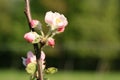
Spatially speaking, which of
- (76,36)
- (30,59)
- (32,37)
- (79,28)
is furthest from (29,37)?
(76,36)

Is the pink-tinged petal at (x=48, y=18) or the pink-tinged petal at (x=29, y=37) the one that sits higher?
the pink-tinged petal at (x=48, y=18)

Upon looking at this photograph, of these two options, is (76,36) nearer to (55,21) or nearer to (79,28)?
(79,28)

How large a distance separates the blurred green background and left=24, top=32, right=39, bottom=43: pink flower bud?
100 feet

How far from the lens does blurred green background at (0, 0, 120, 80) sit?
33094mm

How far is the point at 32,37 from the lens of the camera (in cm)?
130

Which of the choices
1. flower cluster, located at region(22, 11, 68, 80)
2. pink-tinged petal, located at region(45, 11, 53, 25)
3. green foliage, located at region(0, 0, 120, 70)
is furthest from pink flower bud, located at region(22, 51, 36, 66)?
green foliage, located at region(0, 0, 120, 70)

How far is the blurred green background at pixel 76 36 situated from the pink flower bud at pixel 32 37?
30509 mm

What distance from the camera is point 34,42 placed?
1.30 meters

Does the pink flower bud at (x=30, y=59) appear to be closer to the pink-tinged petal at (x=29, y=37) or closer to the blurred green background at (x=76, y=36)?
the pink-tinged petal at (x=29, y=37)

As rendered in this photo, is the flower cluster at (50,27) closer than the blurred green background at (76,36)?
Yes

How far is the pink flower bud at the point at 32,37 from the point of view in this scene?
4.22ft

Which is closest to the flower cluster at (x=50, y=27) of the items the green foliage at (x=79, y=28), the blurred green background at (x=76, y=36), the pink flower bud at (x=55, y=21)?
the pink flower bud at (x=55, y=21)

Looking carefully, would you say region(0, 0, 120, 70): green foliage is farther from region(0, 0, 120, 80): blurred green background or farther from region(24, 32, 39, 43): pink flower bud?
region(24, 32, 39, 43): pink flower bud

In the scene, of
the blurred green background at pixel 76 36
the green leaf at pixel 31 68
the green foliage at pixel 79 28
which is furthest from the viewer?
the green foliage at pixel 79 28
